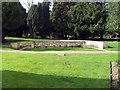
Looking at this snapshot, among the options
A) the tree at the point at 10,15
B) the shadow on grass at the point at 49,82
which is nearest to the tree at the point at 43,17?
the tree at the point at 10,15

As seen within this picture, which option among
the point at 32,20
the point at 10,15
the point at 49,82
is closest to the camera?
the point at 49,82

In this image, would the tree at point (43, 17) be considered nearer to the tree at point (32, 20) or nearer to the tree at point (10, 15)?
the tree at point (32, 20)

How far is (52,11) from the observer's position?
36.6 metres

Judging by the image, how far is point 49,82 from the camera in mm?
6852

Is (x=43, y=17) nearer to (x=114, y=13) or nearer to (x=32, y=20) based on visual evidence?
(x=32, y=20)

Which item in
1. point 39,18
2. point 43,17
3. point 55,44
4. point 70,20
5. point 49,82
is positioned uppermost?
point 43,17

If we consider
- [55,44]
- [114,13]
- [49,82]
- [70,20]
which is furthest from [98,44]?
[70,20]

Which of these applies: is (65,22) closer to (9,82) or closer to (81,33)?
(81,33)

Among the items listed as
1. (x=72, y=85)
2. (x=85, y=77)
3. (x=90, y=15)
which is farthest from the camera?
(x=90, y=15)

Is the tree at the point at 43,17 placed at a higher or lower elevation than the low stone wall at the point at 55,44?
higher

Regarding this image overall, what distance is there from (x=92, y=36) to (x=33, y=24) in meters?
8.25

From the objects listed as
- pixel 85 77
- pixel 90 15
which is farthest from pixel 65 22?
pixel 85 77

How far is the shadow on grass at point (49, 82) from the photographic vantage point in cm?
641

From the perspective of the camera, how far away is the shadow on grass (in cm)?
641
